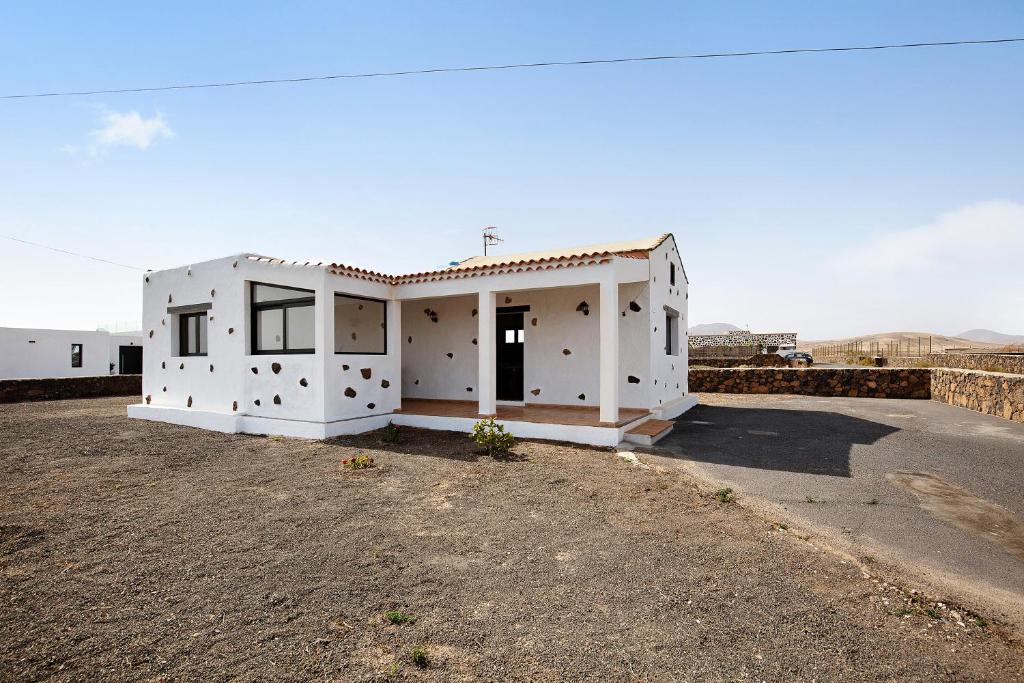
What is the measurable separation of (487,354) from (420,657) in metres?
6.54

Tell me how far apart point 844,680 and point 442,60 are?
11.0 m

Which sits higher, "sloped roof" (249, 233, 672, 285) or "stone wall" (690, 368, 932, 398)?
"sloped roof" (249, 233, 672, 285)

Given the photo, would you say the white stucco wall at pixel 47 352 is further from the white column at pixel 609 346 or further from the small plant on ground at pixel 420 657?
the small plant on ground at pixel 420 657

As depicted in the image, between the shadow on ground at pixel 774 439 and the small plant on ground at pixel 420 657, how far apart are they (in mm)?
5511

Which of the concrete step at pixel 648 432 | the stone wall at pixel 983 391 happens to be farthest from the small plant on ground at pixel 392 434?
the stone wall at pixel 983 391

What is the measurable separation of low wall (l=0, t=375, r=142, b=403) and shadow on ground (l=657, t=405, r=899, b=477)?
62.5ft

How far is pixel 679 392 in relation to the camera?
12703 mm

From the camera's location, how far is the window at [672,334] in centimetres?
1191

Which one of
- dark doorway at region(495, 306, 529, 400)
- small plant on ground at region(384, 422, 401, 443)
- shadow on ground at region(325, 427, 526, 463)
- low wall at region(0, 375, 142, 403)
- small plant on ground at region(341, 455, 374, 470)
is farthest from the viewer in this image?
low wall at region(0, 375, 142, 403)

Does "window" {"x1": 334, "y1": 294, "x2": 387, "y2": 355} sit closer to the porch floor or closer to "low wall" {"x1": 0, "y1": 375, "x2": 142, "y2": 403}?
the porch floor

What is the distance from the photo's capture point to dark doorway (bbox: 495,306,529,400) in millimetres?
11098

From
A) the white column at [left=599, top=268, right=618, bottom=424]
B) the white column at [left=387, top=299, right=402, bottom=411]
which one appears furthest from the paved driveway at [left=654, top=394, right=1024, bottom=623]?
the white column at [left=387, top=299, right=402, bottom=411]

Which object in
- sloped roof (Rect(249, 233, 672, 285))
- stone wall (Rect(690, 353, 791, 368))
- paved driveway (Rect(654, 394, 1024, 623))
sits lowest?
paved driveway (Rect(654, 394, 1024, 623))

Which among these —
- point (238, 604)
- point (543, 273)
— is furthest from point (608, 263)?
point (238, 604)
